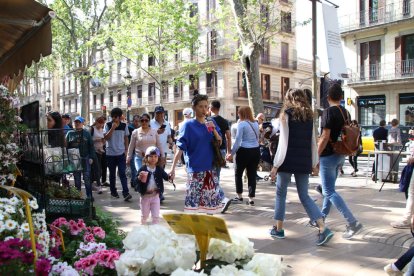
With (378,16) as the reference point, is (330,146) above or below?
below

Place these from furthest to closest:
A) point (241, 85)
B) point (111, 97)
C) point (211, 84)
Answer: point (111, 97), point (211, 84), point (241, 85)

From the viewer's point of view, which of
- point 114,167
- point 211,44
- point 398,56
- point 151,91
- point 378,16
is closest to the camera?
point 114,167

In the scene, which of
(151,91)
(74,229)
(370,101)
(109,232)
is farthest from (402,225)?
(151,91)

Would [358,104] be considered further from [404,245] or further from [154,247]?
[154,247]

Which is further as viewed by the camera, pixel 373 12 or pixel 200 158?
pixel 373 12

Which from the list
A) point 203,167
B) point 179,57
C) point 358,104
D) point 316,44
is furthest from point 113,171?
point 179,57

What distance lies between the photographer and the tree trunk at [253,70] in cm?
1321

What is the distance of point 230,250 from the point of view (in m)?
1.63

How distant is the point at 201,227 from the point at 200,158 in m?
3.42

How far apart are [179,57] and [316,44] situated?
32.7 metres

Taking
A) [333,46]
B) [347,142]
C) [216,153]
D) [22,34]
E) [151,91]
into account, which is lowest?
[216,153]

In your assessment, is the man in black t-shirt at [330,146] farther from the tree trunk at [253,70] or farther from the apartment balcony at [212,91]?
the apartment balcony at [212,91]

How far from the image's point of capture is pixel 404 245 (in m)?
4.74

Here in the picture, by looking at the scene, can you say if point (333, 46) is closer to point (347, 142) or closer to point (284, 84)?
point (347, 142)
